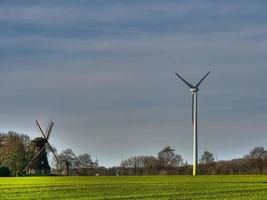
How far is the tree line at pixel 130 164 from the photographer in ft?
482

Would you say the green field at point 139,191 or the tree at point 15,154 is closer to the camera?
the green field at point 139,191

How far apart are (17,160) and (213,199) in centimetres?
12299

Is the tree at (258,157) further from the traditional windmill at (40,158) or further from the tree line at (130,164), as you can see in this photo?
the traditional windmill at (40,158)

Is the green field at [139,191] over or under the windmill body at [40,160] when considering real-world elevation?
under

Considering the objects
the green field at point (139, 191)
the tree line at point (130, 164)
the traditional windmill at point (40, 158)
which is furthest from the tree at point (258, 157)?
the green field at point (139, 191)

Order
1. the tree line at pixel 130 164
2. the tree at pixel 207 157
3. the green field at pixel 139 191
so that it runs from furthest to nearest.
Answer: the tree at pixel 207 157 → the tree line at pixel 130 164 → the green field at pixel 139 191

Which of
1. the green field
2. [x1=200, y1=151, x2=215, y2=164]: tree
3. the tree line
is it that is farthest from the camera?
[x1=200, y1=151, x2=215, y2=164]: tree

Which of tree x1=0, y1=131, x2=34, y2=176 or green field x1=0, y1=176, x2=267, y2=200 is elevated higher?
tree x1=0, y1=131, x2=34, y2=176

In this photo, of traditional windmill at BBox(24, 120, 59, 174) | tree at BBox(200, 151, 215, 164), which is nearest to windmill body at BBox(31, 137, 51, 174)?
traditional windmill at BBox(24, 120, 59, 174)

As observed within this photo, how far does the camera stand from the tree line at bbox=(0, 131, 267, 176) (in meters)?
147

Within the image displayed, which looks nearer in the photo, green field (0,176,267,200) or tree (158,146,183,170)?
green field (0,176,267,200)

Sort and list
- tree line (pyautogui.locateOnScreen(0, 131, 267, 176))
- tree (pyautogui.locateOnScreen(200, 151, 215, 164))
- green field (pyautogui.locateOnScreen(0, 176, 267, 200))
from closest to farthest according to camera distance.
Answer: green field (pyautogui.locateOnScreen(0, 176, 267, 200))
tree line (pyautogui.locateOnScreen(0, 131, 267, 176))
tree (pyautogui.locateOnScreen(200, 151, 215, 164))

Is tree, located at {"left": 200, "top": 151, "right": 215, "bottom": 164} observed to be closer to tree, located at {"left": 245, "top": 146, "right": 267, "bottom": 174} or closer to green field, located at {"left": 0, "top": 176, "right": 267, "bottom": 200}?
tree, located at {"left": 245, "top": 146, "right": 267, "bottom": 174}

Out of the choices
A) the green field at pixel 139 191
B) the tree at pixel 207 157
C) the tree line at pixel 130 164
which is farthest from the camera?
the tree at pixel 207 157
